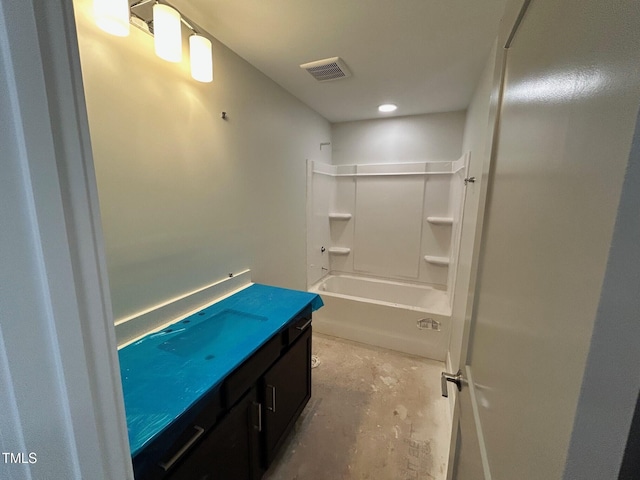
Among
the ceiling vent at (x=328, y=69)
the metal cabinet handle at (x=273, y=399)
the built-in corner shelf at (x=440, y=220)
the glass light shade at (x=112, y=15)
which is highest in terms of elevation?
the ceiling vent at (x=328, y=69)

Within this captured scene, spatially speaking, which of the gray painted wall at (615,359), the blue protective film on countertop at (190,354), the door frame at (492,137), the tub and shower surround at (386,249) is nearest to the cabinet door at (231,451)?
the blue protective film on countertop at (190,354)

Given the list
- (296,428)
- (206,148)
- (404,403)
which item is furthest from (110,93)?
(404,403)

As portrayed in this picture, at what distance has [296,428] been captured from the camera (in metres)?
1.72

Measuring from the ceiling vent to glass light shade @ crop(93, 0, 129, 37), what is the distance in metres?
1.10

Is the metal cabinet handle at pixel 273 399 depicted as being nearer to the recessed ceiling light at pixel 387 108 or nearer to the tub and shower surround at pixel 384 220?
the tub and shower surround at pixel 384 220

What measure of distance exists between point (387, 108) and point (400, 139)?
0.50 m

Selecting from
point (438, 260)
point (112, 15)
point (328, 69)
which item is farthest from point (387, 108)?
point (112, 15)

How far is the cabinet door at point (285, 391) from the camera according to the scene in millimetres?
1301

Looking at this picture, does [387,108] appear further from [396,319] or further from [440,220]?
[396,319]

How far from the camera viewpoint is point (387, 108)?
2.69 metres

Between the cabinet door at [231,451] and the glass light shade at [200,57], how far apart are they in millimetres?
1544

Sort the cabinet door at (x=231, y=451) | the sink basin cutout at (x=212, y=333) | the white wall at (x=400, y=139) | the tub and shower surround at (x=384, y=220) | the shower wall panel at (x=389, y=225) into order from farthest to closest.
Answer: the shower wall panel at (x=389, y=225), the tub and shower surround at (x=384, y=220), the white wall at (x=400, y=139), the sink basin cutout at (x=212, y=333), the cabinet door at (x=231, y=451)

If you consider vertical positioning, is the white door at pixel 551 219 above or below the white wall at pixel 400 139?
below

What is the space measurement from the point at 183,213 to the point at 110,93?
591 mm
